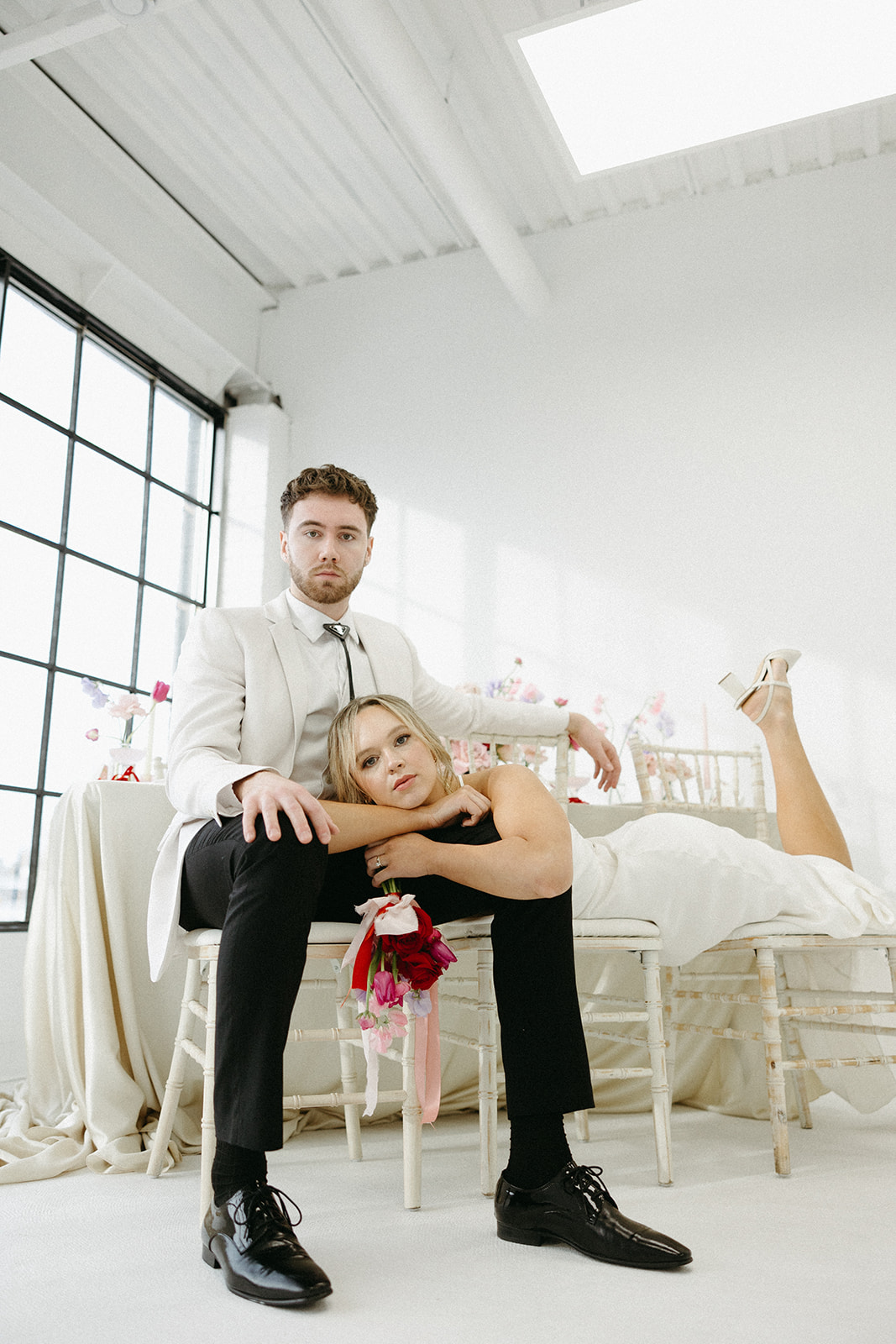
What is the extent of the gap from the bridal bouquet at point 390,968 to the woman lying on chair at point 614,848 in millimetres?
81

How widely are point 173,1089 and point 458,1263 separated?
27.3 inches

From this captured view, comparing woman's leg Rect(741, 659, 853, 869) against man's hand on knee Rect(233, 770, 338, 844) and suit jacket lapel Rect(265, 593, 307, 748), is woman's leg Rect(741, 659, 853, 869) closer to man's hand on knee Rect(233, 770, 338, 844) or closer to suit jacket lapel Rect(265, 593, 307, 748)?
suit jacket lapel Rect(265, 593, 307, 748)

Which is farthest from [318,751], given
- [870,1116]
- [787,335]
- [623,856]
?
[787,335]

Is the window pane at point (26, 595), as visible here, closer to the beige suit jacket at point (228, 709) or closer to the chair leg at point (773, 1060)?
the beige suit jacket at point (228, 709)

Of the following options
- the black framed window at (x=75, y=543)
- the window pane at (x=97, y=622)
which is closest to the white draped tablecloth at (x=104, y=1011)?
the black framed window at (x=75, y=543)

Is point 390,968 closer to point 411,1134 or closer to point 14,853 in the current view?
point 411,1134

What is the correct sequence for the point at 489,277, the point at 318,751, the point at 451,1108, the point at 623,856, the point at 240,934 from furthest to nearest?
the point at 489,277 < the point at 451,1108 < the point at 623,856 < the point at 318,751 < the point at 240,934

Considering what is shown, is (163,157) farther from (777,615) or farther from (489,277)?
(777,615)

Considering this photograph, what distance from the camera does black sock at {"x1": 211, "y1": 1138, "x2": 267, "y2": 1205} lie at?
3.94 feet

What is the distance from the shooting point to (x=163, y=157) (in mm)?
4172

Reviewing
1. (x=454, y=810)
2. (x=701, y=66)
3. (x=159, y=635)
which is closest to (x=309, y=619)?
(x=454, y=810)

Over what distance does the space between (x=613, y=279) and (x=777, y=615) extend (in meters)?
1.70

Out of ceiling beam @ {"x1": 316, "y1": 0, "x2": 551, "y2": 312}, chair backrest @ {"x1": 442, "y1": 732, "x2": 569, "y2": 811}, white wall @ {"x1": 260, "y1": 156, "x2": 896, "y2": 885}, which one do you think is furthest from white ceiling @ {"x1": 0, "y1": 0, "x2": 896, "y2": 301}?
chair backrest @ {"x1": 442, "y1": 732, "x2": 569, "y2": 811}

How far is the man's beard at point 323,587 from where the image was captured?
1776 mm
